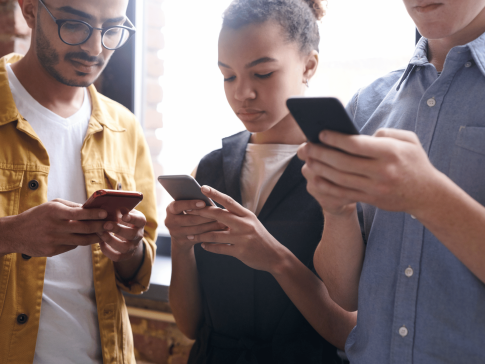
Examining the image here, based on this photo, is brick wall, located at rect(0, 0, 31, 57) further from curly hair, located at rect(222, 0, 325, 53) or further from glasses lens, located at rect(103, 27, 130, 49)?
curly hair, located at rect(222, 0, 325, 53)

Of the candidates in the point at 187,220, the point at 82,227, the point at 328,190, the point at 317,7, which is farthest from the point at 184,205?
the point at 317,7

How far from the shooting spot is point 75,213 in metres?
0.96

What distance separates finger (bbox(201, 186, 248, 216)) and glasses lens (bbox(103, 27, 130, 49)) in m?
0.67

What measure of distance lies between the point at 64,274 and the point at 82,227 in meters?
0.28

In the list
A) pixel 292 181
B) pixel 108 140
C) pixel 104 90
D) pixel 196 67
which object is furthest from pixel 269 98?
pixel 104 90

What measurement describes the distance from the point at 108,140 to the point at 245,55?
59cm

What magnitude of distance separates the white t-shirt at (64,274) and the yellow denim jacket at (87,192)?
0.03m

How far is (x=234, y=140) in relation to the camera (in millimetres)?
1227

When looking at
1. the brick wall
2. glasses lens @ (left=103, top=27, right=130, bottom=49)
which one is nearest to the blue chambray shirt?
glasses lens @ (left=103, top=27, right=130, bottom=49)

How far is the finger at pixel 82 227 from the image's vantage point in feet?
3.22

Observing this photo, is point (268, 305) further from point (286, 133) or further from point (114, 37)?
point (114, 37)

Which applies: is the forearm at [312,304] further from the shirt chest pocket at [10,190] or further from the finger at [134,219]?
the shirt chest pocket at [10,190]

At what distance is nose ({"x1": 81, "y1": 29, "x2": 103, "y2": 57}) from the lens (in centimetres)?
122

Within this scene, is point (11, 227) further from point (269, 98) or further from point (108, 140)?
point (269, 98)
